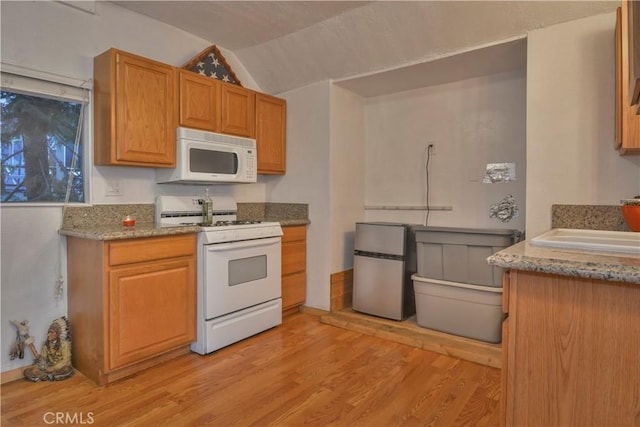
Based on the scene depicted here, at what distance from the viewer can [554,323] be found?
44.8 inches

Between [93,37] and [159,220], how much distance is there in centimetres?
133

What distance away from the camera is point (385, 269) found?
319cm

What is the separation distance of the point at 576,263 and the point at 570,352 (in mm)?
275

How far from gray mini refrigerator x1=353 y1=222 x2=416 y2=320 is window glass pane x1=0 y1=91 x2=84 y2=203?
220cm

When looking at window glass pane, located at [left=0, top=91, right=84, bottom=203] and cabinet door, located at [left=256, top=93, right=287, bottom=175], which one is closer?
window glass pane, located at [left=0, top=91, right=84, bottom=203]

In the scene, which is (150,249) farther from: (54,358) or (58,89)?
(58,89)

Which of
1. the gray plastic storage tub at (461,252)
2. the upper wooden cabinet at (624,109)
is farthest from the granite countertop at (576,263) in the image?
the gray plastic storage tub at (461,252)

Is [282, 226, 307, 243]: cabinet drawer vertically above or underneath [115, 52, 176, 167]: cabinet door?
underneath

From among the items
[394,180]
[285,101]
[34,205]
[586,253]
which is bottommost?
[586,253]

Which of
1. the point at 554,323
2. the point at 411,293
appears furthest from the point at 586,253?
the point at 411,293

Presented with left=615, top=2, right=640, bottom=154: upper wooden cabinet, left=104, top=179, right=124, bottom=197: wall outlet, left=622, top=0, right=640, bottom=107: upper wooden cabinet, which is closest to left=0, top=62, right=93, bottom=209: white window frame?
left=104, top=179, right=124, bottom=197: wall outlet

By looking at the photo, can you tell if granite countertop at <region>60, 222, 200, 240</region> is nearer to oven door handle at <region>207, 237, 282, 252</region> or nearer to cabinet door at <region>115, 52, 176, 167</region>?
oven door handle at <region>207, 237, 282, 252</region>

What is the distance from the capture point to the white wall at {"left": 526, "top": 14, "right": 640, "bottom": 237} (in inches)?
86.2

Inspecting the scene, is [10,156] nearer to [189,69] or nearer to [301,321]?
[189,69]
